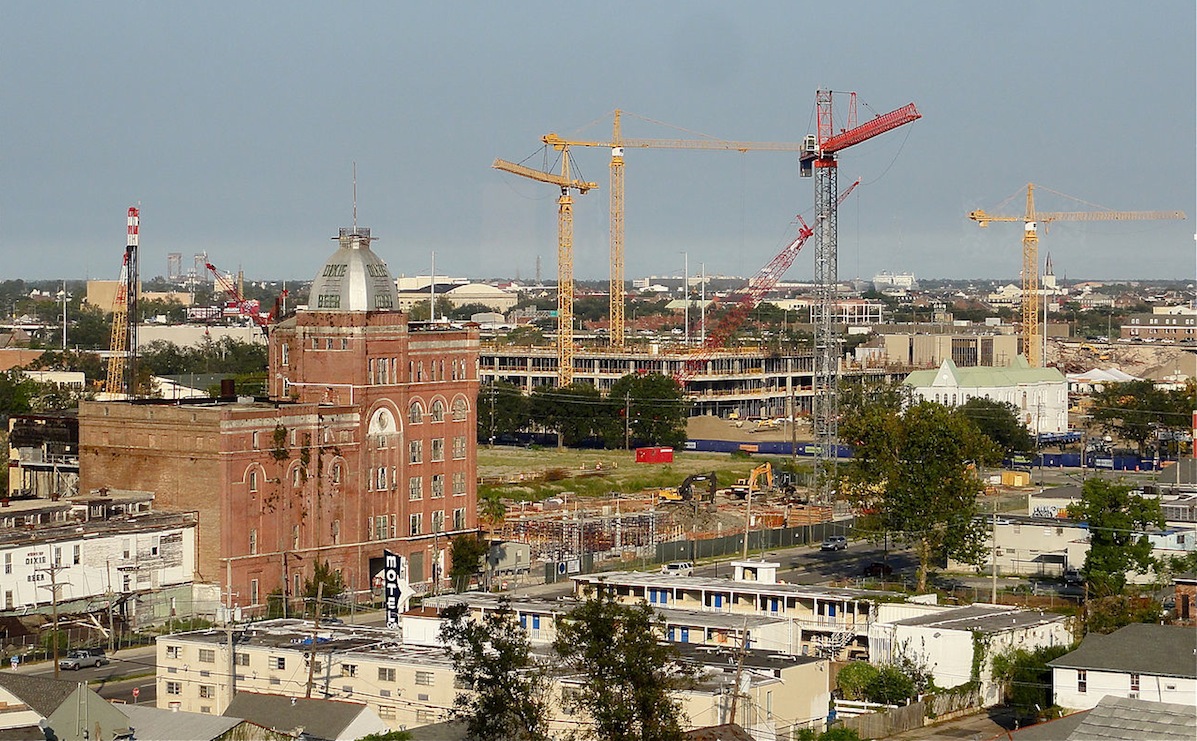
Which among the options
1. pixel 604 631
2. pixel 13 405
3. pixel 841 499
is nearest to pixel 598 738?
pixel 604 631

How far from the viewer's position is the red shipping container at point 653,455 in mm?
145375

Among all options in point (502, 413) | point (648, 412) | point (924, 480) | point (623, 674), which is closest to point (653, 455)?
point (648, 412)

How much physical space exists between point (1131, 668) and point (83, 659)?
3501 cm

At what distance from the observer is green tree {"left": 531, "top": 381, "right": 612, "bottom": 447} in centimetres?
15950

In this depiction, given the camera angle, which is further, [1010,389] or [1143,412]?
[1010,389]

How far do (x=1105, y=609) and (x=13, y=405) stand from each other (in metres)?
97.5

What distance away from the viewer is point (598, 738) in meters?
43.9

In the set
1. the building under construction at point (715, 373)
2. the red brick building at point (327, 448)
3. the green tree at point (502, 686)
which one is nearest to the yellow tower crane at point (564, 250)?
the building under construction at point (715, 373)

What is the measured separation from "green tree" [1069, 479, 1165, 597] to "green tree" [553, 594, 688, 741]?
3875 cm

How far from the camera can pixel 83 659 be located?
69.9m

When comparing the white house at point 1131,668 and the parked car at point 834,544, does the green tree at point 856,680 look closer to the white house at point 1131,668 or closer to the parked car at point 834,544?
the white house at point 1131,668

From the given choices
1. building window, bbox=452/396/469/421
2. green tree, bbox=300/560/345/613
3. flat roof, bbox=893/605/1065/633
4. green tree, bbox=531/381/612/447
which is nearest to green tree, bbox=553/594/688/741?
flat roof, bbox=893/605/1065/633

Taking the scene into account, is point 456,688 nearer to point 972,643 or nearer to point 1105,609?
point 972,643

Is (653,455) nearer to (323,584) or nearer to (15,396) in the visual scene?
(15,396)
